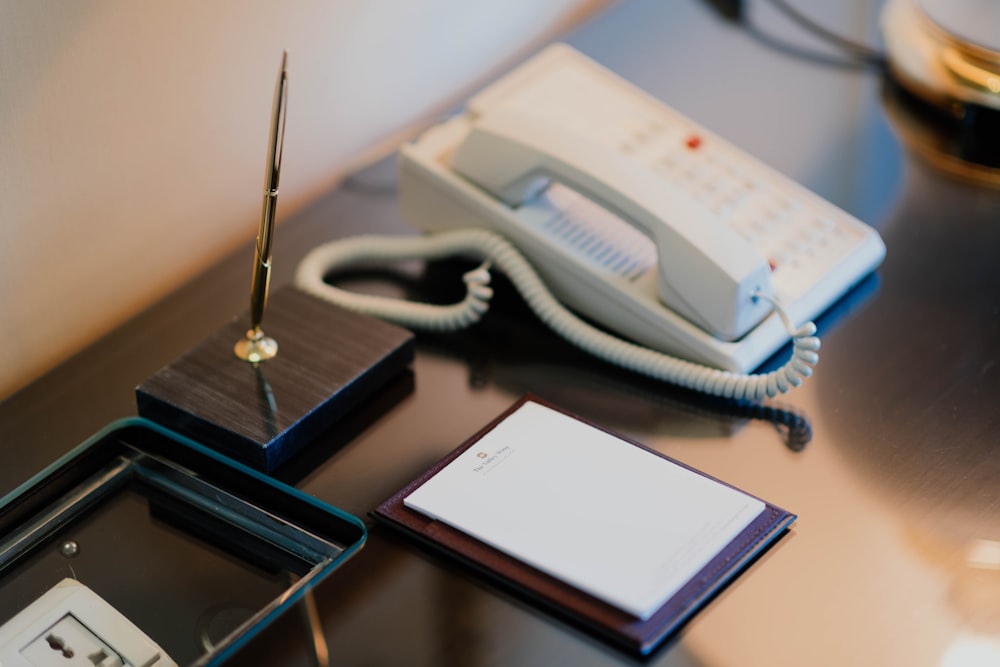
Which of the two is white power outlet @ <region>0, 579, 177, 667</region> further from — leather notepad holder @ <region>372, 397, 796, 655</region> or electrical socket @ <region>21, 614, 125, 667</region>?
leather notepad holder @ <region>372, 397, 796, 655</region>

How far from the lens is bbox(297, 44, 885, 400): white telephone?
92 centimetres

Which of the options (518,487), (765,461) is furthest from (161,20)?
(765,461)

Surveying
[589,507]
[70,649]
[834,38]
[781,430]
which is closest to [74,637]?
[70,649]

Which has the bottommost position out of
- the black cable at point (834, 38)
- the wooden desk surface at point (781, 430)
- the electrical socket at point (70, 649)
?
the electrical socket at point (70, 649)

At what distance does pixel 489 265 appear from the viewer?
102 centimetres

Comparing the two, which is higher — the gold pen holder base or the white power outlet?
the gold pen holder base

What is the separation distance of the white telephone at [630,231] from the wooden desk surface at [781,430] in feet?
0.10

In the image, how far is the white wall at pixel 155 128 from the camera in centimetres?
89

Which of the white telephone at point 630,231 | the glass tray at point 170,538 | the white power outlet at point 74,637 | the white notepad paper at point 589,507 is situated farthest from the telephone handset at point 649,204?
the white power outlet at point 74,637

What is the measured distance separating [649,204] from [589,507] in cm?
25

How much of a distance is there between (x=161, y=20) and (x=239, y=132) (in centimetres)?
14

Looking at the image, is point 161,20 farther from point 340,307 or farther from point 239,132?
point 340,307

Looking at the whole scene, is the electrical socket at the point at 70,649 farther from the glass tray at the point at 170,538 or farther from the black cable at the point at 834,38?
the black cable at the point at 834,38

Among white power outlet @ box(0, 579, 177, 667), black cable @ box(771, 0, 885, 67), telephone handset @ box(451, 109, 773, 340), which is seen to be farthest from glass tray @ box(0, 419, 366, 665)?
black cable @ box(771, 0, 885, 67)
